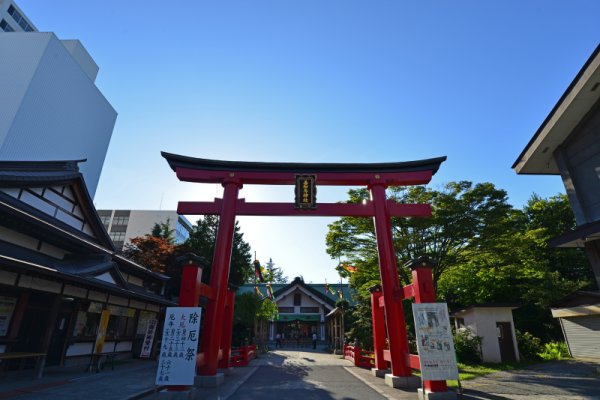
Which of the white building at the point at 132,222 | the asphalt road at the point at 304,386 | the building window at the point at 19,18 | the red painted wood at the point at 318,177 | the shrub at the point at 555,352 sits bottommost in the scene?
the asphalt road at the point at 304,386

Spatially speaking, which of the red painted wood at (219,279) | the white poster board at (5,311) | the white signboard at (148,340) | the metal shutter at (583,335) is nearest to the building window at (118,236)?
the white signboard at (148,340)

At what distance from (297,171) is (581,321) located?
15.8 m

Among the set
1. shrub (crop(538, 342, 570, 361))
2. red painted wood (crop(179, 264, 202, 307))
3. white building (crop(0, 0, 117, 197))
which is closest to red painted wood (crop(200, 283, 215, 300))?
red painted wood (crop(179, 264, 202, 307))

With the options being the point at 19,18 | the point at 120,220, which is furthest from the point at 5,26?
the point at 120,220

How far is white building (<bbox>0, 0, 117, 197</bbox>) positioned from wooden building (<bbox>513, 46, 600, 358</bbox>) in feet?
129

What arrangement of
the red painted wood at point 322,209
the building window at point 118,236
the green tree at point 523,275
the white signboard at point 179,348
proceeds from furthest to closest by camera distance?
the building window at point 118,236, the green tree at point 523,275, the red painted wood at point 322,209, the white signboard at point 179,348

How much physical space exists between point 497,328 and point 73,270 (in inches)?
750

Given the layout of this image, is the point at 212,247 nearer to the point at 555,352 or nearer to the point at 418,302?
the point at 418,302

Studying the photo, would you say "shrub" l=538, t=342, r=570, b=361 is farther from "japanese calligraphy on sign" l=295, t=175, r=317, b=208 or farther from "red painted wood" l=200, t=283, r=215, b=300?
"red painted wood" l=200, t=283, r=215, b=300

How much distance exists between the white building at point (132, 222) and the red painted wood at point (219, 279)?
47.4 m

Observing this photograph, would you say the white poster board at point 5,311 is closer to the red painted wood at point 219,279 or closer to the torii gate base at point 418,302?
the red painted wood at point 219,279

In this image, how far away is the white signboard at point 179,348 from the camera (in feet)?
25.5

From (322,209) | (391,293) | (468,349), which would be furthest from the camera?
(468,349)

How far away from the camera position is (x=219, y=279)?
1130 cm
